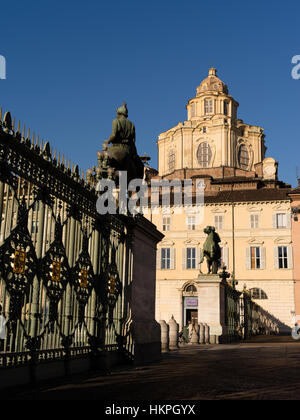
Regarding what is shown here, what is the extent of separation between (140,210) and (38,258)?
17.4ft

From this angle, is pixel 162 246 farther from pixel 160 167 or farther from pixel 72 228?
pixel 72 228

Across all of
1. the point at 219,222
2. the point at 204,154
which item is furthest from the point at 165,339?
the point at 204,154

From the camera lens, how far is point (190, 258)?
172 ft

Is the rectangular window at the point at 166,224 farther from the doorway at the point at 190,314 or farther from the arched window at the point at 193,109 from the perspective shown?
the arched window at the point at 193,109

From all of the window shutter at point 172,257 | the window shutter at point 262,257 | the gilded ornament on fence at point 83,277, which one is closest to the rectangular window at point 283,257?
the window shutter at point 262,257

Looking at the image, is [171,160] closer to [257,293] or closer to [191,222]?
[191,222]

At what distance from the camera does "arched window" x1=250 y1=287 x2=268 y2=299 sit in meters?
49.9

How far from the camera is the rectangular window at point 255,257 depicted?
50.7 meters

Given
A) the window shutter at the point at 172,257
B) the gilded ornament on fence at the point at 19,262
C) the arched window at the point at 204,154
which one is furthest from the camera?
the arched window at the point at 204,154

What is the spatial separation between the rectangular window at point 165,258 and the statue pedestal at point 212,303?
26.8 m

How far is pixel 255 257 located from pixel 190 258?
6877 mm

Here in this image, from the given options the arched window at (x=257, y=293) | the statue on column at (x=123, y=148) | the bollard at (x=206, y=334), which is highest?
the statue on column at (x=123, y=148)

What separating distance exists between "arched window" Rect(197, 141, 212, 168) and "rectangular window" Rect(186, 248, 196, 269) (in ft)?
62.8

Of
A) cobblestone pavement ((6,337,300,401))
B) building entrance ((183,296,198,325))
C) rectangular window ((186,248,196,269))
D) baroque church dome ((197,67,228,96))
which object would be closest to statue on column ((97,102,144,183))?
cobblestone pavement ((6,337,300,401))
